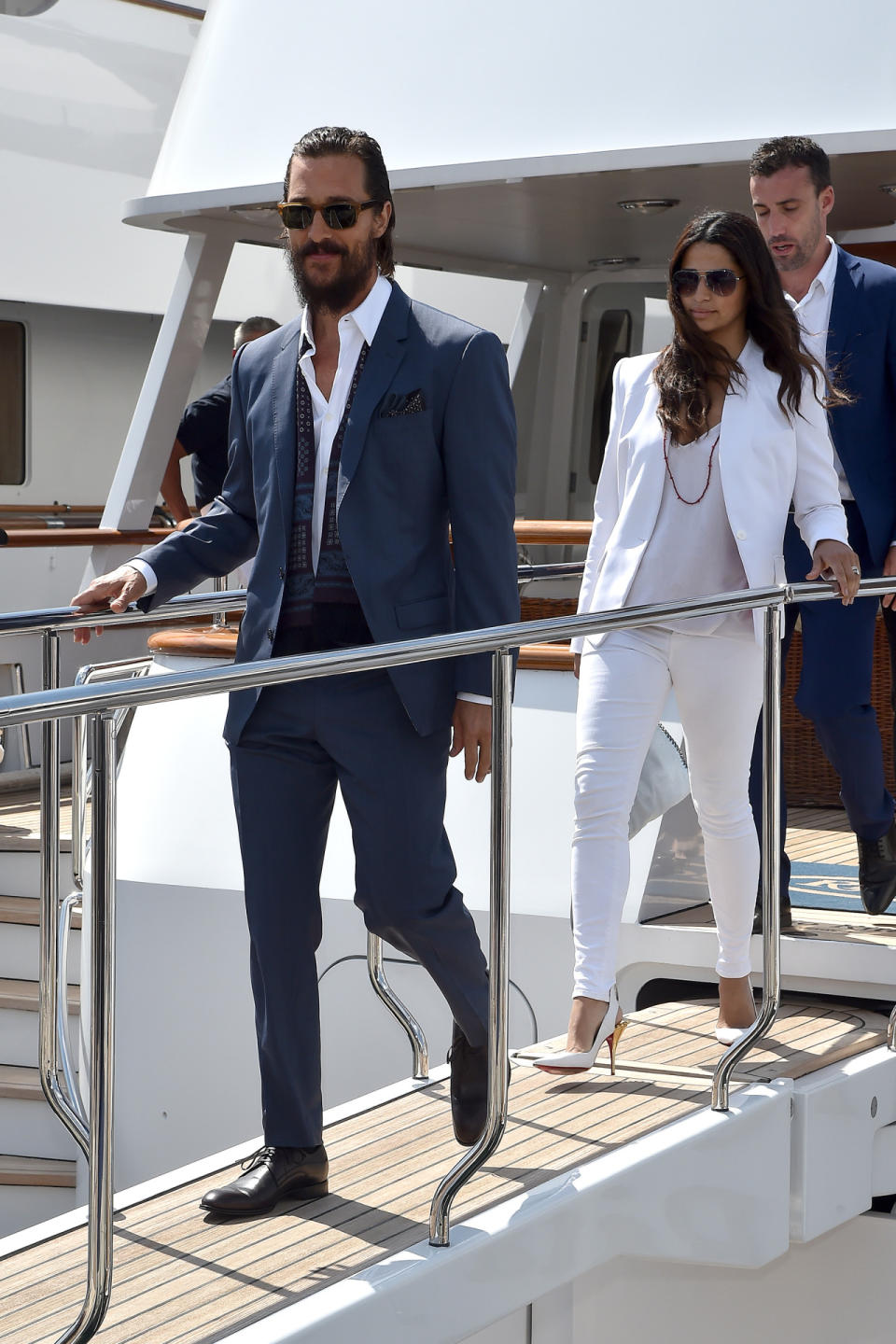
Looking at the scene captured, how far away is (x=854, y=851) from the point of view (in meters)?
5.25

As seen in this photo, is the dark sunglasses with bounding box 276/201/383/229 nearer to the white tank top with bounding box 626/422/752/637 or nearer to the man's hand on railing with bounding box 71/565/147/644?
the man's hand on railing with bounding box 71/565/147/644

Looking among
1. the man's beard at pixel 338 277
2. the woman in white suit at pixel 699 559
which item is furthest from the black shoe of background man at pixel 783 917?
the man's beard at pixel 338 277

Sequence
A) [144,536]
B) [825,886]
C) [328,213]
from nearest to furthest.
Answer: [328,213] → [825,886] → [144,536]

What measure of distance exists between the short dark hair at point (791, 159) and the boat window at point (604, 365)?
13.0ft

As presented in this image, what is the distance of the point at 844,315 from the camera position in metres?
4.00

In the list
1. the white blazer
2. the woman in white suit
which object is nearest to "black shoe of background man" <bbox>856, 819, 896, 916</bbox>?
the woman in white suit

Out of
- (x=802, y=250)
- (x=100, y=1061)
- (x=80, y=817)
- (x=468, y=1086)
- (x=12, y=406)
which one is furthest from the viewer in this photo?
(x=12, y=406)

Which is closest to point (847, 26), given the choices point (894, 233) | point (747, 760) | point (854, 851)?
point (894, 233)

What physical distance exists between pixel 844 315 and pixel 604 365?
13.2 feet

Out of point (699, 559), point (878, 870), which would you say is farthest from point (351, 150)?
point (878, 870)

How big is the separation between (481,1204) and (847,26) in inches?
153

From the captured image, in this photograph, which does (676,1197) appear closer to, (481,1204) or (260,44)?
(481,1204)

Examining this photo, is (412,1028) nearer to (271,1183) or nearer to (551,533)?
(271,1183)

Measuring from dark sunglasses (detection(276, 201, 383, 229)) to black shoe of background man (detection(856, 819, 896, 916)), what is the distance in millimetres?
2218
